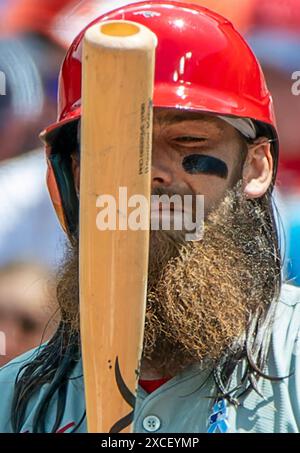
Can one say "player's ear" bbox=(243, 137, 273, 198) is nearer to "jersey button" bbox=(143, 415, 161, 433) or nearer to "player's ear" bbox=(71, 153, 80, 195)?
"player's ear" bbox=(71, 153, 80, 195)

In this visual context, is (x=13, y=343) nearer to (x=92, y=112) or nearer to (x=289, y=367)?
(x=289, y=367)

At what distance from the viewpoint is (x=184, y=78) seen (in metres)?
1.36

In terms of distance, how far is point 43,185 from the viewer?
7.62ft

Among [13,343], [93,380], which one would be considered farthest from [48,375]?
[13,343]

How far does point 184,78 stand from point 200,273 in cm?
31

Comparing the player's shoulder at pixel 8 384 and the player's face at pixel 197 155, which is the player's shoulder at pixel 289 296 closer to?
the player's face at pixel 197 155

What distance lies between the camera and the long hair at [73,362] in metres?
1.29

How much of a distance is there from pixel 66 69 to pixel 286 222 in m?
0.96

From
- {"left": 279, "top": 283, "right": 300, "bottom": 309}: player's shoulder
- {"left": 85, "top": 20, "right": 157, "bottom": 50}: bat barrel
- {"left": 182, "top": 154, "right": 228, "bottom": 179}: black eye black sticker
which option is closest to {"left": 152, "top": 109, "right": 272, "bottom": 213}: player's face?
{"left": 182, "top": 154, "right": 228, "bottom": 179}: black eye black sticker

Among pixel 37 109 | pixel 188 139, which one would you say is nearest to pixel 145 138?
pixel 188 139

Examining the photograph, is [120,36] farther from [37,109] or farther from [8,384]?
[37,109]

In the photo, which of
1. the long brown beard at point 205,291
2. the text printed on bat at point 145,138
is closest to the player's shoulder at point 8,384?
the long brown beard at point 205,291

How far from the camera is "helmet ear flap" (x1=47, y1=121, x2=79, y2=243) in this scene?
4.73 ft

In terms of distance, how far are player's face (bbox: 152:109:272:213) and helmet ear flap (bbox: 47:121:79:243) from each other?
182 mm
